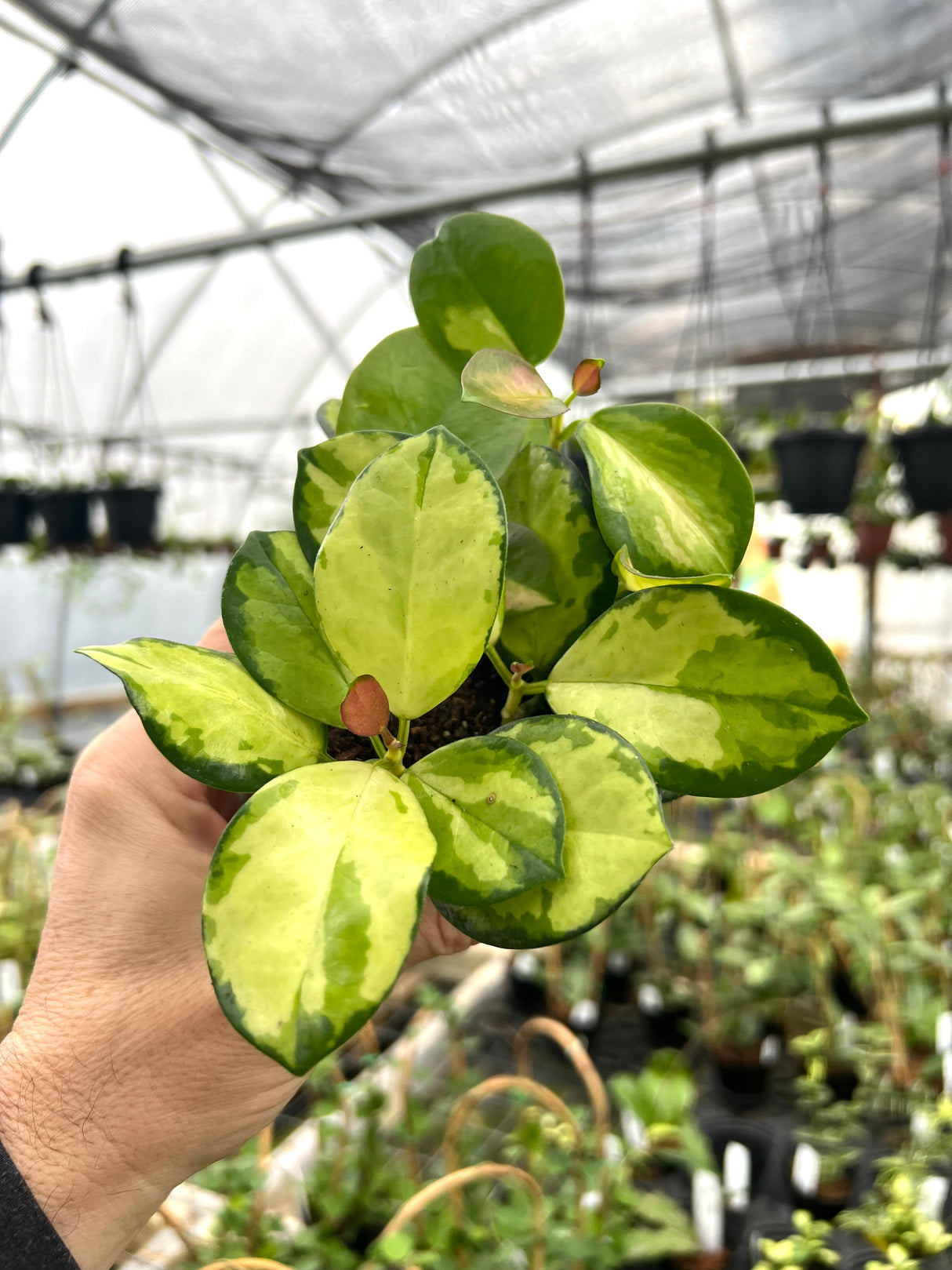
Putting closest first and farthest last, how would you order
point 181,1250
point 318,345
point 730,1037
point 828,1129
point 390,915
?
point 390,915 < point 181,1250 < point 828,1129 < point 730,1037 < point 318,345

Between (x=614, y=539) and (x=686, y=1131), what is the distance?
1.19 metres

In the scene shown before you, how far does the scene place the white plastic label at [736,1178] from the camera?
3.98 ft

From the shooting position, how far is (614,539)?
0.31m

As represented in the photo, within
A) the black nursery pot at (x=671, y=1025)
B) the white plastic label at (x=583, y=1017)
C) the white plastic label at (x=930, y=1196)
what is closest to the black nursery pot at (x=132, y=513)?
the white plastic label at (x=583, y=1017)

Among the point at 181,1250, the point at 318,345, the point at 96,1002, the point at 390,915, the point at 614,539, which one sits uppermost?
the point at 318,345

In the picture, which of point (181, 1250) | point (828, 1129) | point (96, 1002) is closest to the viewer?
point (96, 1002)

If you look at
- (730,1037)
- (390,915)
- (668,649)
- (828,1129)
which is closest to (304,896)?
(390,915)

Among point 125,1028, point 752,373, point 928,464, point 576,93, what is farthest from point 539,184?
point 752,373

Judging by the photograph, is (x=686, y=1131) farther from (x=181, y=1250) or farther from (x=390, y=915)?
(x=390, y=915)

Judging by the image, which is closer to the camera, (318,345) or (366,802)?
(366,802)

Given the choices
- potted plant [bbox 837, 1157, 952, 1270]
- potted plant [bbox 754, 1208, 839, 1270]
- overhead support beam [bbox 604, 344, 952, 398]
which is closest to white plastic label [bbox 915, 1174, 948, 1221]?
potted plant [bbox 837, 1157, 952, 1270]

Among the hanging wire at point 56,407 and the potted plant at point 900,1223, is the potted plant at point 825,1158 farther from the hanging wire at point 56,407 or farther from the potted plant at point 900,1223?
the hanging wire at point 56,407

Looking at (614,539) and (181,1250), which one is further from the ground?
(614,539)

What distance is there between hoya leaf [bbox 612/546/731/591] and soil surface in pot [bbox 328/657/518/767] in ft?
0.35
